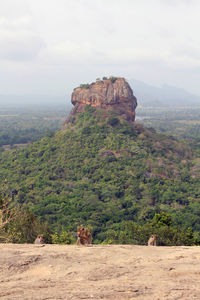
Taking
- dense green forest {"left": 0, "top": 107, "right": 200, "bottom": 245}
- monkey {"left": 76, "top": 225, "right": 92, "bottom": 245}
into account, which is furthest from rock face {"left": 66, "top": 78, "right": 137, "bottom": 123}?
monkey {"left": 76, "top": 225, "right": 92, "bottom": 245}

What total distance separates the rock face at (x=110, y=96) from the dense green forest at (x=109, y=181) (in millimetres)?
2129

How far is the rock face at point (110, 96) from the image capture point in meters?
58.5

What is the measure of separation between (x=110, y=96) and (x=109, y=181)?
2188cm

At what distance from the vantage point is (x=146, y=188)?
139 ft

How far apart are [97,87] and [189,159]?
2511 cm

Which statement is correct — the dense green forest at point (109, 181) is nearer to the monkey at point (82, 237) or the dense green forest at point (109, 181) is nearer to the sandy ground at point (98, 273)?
the monkey at point (82, 237)

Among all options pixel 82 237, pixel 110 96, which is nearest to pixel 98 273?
pixel 82 237

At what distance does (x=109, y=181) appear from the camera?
43.8m

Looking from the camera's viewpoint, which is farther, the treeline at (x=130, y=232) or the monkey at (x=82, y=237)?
the treeline at (x=130, y=232)

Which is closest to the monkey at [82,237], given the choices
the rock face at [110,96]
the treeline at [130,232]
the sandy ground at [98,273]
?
→ the sandy ground at [98,273]

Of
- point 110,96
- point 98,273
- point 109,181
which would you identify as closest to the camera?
point 98,273

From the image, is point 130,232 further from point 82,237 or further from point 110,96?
point 110,96

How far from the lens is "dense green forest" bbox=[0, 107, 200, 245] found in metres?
31.2

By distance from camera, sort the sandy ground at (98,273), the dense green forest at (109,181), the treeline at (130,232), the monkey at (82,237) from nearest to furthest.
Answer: the sandy ground at (98,273) → the monkey at (82,237) → the treeline at (130,232) → the dense green forest at (109,181)
